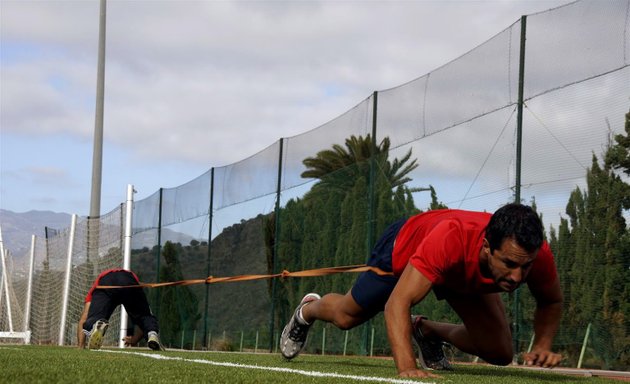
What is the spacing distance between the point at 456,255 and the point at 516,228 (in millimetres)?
433

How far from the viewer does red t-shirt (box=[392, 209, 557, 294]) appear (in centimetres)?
470

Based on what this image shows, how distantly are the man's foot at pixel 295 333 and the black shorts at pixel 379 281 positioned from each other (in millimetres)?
739

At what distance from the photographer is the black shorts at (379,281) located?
565cm

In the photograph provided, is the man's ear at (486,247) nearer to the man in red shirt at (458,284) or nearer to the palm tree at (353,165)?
the man in red shirt at (458,284)


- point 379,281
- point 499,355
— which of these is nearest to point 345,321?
point 379,281

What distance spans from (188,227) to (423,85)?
8.60m

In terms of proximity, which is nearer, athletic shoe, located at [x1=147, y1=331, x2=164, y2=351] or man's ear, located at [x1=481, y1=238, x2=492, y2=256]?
man's ear, located at [x1=481, y1=238, x2=492, y2=256]

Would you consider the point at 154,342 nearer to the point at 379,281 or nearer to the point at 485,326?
the point at 379,281

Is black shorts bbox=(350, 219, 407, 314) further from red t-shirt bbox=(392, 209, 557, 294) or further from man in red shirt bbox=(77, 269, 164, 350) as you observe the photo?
man in red shirt bbox=(77, 269, 164, 350)

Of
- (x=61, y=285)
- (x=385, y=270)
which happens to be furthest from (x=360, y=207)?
(x=61, y=285)

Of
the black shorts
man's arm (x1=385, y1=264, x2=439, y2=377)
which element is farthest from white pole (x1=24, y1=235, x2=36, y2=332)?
man's arm (x1=385, y1=264, x2=439, y2=377)

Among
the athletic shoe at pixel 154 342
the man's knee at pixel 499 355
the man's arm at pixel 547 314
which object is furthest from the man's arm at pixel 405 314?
the athletic shoe at pixel 154 342

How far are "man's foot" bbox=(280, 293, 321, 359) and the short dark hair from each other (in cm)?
225

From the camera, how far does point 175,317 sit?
720 inches
